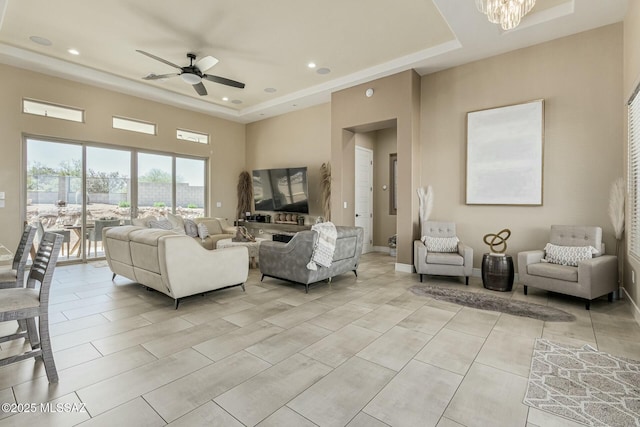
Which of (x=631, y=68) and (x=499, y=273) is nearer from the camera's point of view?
(x=631, y=68)

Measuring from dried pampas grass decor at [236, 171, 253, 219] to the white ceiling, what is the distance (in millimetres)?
3283

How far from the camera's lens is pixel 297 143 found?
8.03 m

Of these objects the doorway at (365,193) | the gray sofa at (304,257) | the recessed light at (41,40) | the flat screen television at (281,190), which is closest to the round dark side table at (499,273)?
the gray sofa at (304,257)

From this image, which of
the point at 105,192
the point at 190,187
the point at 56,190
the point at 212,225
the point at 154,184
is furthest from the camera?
the point at 190,187

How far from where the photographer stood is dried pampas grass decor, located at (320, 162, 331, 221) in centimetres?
702

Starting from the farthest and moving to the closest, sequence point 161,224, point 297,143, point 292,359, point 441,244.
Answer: point 297,143 → point 161,224 → point 441,244 → point 292,359

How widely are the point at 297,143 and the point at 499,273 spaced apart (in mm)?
5545

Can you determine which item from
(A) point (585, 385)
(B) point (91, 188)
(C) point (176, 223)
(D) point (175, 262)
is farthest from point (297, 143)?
(A) point (585, 385)

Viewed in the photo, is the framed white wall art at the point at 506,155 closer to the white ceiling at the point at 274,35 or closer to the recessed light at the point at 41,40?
the white ceiling at the point at 274,35

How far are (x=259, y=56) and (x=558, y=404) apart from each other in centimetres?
581

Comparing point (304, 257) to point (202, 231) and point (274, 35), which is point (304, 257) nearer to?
point (202, 231)

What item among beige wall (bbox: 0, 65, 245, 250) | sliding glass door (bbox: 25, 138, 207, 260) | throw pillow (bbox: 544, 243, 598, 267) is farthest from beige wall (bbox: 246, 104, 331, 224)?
throw pillow (bbox: 544, 243, 598, 267)

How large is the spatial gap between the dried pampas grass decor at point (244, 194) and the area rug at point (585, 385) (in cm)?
769

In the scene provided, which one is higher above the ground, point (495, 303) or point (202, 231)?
point (202, 231)
